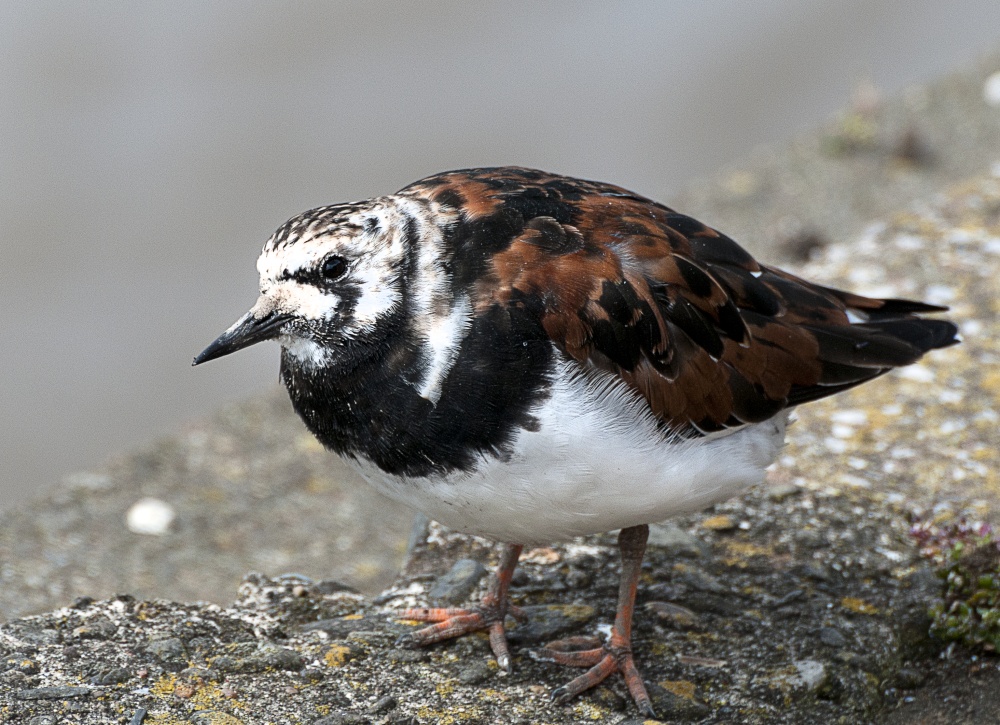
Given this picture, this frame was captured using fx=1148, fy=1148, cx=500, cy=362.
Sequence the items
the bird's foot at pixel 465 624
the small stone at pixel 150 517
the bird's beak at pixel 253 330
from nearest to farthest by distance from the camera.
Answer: the bird's beak at pixel 253 330 < the bird's foot at pixel 465 624 < the small stone at pixel 150 517

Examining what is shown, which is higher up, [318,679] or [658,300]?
[658,300]

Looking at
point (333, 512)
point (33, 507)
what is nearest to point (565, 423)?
point (333, 512)

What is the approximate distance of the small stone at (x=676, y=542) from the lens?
3846 mm

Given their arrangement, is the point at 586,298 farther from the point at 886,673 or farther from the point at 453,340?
the point at 886,673

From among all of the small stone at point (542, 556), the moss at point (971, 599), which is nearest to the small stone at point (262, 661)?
the small stone at point (542, 556)

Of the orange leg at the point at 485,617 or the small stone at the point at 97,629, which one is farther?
the orange leg at the point at 485,617

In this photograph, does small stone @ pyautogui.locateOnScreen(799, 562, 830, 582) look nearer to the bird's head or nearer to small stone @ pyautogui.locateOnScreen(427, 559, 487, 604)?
small stone @ pyautogui.locateOnScreen(427, 559, 487, 604)

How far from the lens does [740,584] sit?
366 cm

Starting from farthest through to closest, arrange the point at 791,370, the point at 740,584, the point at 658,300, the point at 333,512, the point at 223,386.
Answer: the point at 223,386
the point at 333,512
the point at 740,584
the point at 791,370
the point at 658,300

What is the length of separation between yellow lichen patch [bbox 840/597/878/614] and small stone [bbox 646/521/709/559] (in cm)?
49

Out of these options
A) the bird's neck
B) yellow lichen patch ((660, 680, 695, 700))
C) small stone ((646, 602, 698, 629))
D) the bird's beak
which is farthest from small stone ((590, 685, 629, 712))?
the bird's beak

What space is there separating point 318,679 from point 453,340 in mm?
1010

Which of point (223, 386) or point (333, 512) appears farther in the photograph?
point (223, 386)

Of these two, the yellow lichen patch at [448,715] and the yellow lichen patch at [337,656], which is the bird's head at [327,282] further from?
the yellow lichen patch at [448,715]
